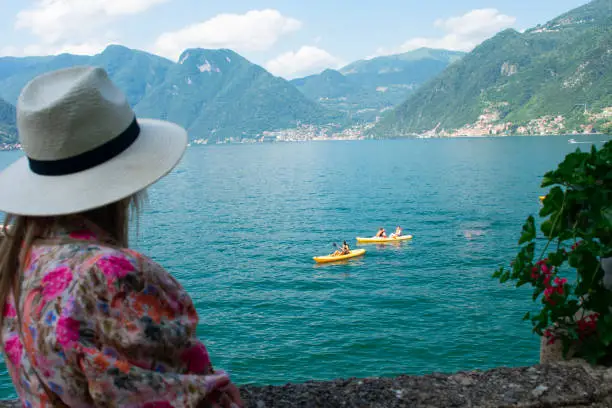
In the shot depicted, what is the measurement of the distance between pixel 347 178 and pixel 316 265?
213 feet

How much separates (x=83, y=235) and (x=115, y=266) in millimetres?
253

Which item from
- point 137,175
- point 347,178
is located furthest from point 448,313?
point 347,178

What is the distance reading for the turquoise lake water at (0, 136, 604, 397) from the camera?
20.6 m

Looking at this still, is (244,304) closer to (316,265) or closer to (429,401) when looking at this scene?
(316,265)

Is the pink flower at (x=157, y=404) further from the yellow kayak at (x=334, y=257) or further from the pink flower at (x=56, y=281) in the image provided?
the yellow kayak at (x=334, y=257)

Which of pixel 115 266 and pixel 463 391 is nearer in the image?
pixel 115 266

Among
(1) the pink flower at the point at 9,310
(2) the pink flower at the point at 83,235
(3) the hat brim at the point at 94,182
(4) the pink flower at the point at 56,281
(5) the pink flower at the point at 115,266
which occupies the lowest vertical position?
(1) the pink flower at the point at 9,310

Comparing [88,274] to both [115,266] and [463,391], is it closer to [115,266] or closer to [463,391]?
[115,266]

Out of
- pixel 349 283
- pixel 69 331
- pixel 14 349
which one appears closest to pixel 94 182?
pixel 69 331

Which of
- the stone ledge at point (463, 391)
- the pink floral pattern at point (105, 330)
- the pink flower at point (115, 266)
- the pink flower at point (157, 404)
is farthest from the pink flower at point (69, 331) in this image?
the stone ledge at point (463, 391)

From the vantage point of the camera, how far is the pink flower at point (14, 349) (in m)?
1.75

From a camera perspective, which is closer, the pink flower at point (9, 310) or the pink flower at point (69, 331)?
the pink flower at point (69, 331)

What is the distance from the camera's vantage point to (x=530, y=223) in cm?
380

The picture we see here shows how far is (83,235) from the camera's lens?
1.74 m
